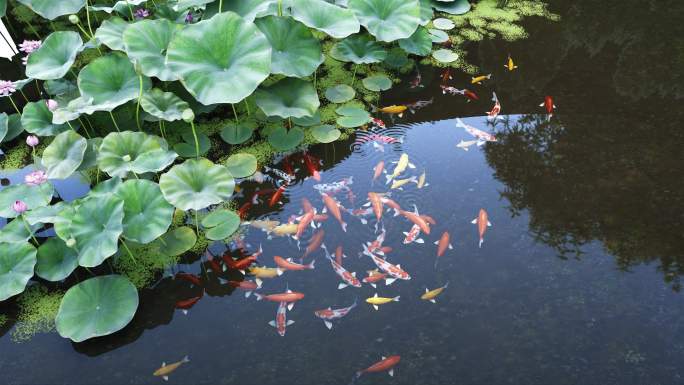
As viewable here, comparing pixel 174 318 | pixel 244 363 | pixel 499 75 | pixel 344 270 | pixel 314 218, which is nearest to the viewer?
pixel 244 363

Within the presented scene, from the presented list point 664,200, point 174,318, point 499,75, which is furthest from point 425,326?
point 499,75

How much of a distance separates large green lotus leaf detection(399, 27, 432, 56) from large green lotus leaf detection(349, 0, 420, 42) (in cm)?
23

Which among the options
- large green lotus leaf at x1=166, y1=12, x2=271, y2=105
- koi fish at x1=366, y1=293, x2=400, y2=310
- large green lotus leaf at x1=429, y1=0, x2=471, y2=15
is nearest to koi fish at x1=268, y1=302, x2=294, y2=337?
koi fish at x1=366, y1=293, x2=400, y2=310

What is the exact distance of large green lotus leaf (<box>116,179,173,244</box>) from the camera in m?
2.25

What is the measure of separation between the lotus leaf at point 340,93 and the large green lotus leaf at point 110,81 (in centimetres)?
113

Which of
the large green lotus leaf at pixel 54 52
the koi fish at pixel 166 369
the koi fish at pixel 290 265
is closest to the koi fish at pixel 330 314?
the koi fish at pixel 290 265

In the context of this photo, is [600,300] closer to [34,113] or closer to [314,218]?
[314,218]

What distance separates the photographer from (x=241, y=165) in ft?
9.54

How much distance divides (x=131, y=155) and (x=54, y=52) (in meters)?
0.84

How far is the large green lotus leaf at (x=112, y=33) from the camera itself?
2844 mm

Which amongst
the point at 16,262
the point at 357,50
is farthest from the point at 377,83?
the point at 16,262

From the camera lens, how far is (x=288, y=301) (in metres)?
2.34

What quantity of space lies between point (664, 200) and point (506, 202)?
32.0 inches

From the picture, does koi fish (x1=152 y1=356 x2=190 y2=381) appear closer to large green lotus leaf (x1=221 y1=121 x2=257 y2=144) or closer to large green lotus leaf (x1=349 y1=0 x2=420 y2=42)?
large green lotus leaf (x1=221 y1=121 x2=257 y2=144)
